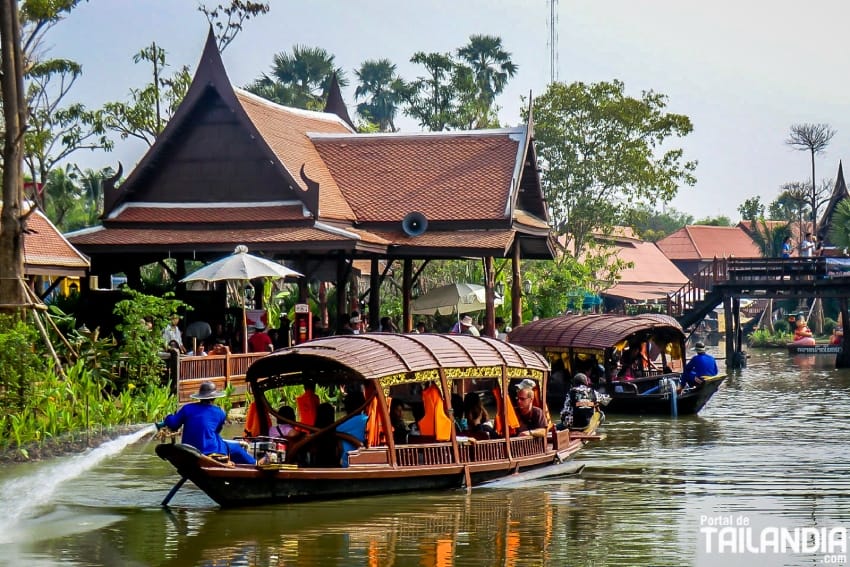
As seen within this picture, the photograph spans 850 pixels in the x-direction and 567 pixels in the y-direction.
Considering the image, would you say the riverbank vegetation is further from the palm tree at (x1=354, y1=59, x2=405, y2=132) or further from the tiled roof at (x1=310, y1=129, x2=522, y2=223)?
the palm tree at (x1=354, y1=59, x2=405, y2=132)

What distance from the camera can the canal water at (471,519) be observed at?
12.0 metres

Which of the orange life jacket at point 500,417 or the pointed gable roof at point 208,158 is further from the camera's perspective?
the pointed gable roof at point 208,158

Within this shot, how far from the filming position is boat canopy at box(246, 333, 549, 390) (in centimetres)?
1426

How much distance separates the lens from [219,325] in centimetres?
2431

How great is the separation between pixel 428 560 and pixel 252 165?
→ 1545cm

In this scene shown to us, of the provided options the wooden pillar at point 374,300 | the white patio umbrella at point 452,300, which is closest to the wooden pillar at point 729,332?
the white patio umbrella at point 452,300

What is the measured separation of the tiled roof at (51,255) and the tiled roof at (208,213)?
1457 mm

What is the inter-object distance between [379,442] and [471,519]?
1445mm

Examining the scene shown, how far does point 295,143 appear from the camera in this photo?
1110 inches

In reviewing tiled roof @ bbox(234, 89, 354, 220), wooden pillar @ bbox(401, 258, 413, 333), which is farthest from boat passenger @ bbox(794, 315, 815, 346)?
tiled roof @ bbox(234, 89, 354, 220)

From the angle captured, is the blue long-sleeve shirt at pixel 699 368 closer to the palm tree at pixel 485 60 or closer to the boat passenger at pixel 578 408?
the boat passenger at pixel 578 408

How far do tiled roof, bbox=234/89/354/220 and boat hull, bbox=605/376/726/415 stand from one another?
6.48 m

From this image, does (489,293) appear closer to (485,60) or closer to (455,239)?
(455,239)

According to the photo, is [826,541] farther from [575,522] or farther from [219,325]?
[219,325]
